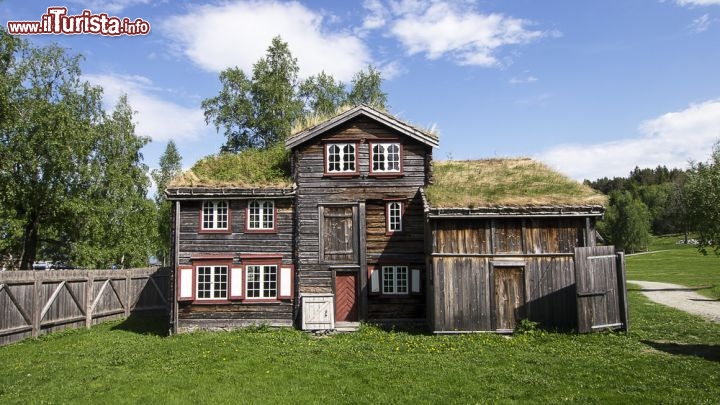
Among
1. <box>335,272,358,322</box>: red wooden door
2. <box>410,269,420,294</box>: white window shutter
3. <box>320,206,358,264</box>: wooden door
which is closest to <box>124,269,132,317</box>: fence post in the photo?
<box>320,206,358,264</box>: wooden door

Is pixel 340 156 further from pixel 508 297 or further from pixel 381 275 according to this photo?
pixel 508 297

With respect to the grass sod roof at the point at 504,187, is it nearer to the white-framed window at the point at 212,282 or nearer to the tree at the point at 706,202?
the white-framed window at the point at 212,282

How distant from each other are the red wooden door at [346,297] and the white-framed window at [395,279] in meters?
1.29

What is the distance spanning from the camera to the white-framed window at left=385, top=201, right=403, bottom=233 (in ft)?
72.1

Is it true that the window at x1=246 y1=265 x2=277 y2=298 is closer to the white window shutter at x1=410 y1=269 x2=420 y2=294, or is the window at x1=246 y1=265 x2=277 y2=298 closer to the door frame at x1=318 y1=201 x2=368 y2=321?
the door frame at x1=318 y1=201 x2=368 y2=321

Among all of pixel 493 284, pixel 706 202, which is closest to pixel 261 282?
pixel 493 284

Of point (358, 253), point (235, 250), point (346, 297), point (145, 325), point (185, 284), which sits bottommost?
point (145, 325)

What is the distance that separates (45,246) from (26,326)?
20324 millimetres

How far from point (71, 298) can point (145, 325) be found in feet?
11.2

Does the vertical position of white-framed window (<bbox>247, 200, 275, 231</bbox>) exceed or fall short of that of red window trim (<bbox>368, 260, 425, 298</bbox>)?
it exceeds it

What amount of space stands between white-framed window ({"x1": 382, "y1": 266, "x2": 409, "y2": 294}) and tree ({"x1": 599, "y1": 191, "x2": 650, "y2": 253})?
66.6 metres

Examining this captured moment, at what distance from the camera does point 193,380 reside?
13.1 m

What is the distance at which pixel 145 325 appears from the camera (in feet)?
77.8

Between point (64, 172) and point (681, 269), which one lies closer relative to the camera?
point (64, 172)
